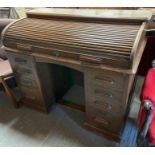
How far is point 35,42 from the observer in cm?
121

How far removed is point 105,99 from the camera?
1211 millimetres

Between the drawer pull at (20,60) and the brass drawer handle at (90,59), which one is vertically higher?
the brass drawer handle at (90,59)

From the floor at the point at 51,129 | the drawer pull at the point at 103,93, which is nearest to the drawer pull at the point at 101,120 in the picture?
Result: the floor at the point at 51,129

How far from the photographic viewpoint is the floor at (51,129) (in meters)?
1.44

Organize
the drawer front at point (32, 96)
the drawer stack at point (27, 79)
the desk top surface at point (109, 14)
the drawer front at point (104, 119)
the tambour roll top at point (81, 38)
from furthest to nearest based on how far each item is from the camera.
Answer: the drawer front at point (32, 96)
the drawer stack at point (27, 79)
the drawer front at point (104, 119)
the desk top surface at point (109, 14)
the tambour roll top at point (81, 38)

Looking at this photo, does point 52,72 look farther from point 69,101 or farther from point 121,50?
point 121,50

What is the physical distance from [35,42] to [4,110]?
38.6 inches

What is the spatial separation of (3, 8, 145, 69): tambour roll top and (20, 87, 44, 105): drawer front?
1.53 feet

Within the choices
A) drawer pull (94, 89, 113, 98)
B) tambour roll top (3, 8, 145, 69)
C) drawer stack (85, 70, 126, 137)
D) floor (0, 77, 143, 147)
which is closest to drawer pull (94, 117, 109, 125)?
drawer stack (85, 70, 126, 137)

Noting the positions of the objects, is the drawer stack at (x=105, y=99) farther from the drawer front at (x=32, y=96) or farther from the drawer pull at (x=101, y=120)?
the drawer front at (x=32, y=96)

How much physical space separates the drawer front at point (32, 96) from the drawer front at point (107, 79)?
0.63 metres

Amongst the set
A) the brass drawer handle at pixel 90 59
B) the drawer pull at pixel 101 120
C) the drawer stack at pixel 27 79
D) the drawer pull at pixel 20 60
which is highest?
the brass drawer handle at pixel 90 59
